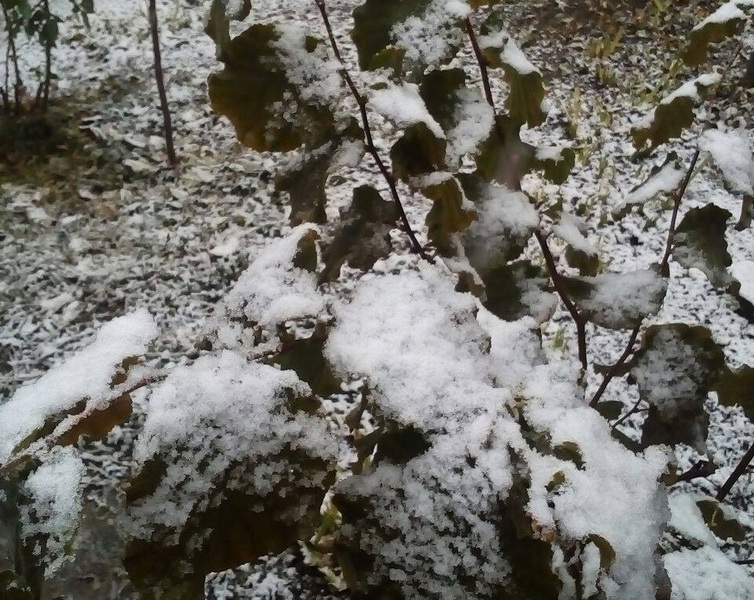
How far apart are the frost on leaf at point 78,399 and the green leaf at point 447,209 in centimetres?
29

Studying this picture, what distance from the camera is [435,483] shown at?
447 millimetres

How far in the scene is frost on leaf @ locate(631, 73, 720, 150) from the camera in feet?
2.43

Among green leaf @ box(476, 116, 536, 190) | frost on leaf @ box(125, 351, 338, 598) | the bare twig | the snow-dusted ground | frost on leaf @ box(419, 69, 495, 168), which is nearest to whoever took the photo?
frost on leaf @ box(125, 351, 338, 598)

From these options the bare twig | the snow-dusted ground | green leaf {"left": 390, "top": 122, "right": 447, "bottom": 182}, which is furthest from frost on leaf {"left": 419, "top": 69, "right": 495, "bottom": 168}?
the bare twig

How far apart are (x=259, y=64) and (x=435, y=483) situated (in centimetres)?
40

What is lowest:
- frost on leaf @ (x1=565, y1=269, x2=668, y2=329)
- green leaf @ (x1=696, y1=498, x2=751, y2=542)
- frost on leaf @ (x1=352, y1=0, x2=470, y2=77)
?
green leaf @ (x1=696, y1=498, x2=751, y2=542)

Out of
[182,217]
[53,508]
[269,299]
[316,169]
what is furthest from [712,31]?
[182,217]

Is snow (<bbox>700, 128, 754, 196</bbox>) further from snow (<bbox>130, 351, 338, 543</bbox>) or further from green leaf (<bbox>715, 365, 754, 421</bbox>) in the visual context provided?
snow (<bbox>130, 351, 338, 543</bbox>)

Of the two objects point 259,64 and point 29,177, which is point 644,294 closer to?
point 259,64

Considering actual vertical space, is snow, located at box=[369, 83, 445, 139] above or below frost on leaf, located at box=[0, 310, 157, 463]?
above

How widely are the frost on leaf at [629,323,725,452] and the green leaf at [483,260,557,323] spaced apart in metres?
0.15

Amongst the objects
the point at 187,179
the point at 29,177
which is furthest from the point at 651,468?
the point at 29,177

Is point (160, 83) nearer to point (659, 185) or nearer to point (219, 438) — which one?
point (659, 185)

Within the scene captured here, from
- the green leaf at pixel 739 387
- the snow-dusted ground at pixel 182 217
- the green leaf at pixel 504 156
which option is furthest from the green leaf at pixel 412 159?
the snow-dusted ground at pixel 182 217
